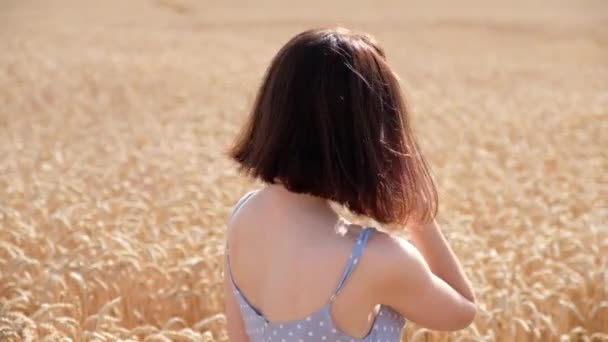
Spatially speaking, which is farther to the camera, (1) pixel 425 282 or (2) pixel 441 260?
(2) pixel 441 260

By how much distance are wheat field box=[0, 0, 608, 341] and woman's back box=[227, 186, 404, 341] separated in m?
0.49

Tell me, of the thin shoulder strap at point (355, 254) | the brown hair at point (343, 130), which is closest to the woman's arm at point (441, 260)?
the brown hair at point (343, 130)

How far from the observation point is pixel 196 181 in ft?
26.7

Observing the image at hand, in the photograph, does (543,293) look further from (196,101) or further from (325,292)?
(196,101)

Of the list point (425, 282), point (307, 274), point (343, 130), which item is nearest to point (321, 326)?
point (307, 274)

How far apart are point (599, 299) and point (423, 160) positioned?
2999mm

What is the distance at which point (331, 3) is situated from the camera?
51781 mm

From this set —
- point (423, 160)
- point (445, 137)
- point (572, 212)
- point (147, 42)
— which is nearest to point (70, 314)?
point (423, 160)

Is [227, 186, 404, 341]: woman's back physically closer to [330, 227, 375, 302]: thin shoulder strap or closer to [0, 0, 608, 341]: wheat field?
[330, 227, 375, 302]: thin shoulder strap

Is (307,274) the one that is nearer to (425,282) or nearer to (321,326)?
(321,326)

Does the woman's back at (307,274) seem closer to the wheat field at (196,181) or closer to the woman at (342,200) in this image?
the woman at (342,200)

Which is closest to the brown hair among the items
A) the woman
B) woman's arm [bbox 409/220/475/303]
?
the woman

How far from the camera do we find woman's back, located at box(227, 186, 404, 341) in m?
2.07

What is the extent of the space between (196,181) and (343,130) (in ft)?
20.3
